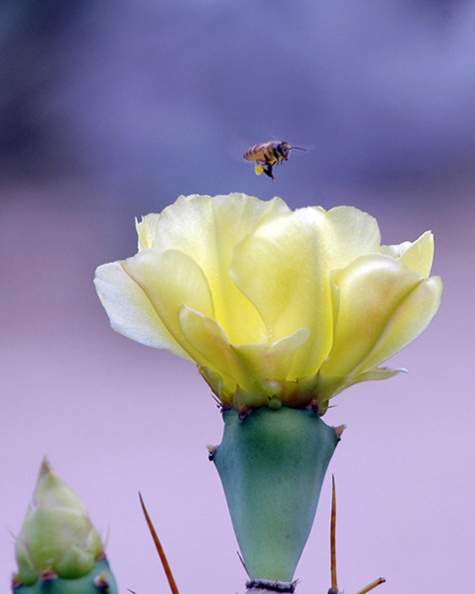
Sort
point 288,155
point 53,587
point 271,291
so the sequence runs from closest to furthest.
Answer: point 53,587 → point 271,291 → point 288,155

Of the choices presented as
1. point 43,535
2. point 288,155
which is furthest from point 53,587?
point 288,155

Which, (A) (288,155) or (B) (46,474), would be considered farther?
(A) (288,155)

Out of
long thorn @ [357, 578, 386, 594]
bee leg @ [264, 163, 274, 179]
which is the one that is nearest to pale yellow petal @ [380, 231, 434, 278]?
long thorn @ [357, 578, 386, 594]

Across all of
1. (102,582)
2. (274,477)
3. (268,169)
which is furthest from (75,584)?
(268,169)

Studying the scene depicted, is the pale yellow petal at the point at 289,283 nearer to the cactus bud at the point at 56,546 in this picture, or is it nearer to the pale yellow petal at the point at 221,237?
the pale yellow petal at the point at 221,237

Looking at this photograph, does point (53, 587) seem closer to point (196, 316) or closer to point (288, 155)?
point (196, 316)

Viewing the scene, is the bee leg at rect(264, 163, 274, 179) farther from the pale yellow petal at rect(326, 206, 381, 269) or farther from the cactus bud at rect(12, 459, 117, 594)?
the cactus bud at rect(12, 459, 117, 594)

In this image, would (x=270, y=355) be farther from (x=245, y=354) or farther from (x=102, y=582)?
(x=102, y=582)

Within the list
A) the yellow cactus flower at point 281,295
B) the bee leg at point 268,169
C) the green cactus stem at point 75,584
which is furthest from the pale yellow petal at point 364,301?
the bee leg at point 268,169
